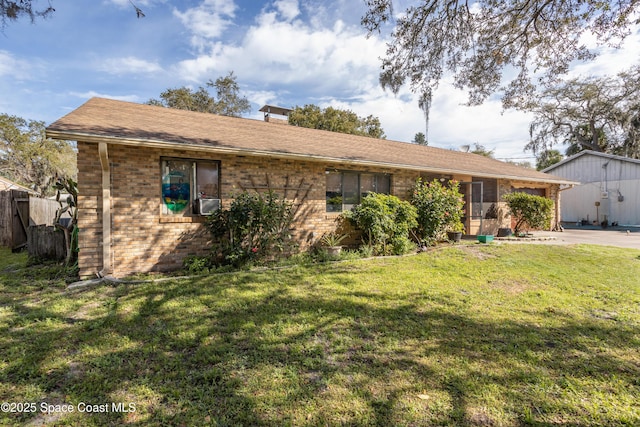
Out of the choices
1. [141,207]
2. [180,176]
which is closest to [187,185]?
[180,176]

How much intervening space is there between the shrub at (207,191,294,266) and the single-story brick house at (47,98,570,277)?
48 centimetres

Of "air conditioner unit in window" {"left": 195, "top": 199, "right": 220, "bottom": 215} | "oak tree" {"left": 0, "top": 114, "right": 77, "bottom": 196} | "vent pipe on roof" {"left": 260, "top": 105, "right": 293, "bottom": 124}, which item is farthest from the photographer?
"oak tree" {"left": 0, "top": 114, "right": 77, "bottom": 196}

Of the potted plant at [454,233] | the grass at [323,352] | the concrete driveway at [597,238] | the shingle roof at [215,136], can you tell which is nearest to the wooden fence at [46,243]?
the grass at [323,352]

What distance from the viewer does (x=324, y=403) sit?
237cm

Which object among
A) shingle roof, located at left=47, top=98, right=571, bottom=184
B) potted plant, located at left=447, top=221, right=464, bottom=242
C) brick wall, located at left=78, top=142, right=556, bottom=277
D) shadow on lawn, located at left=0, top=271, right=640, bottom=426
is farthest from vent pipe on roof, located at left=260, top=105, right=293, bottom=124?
shadow on lawn, located at left=0, top=271, right=640, bottom=426

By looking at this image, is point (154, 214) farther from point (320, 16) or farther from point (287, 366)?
point (320, 16)

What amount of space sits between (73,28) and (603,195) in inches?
1042

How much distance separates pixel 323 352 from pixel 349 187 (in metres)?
6.56

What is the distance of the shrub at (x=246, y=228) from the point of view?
6520 millimetres

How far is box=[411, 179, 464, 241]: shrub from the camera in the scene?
9.26m

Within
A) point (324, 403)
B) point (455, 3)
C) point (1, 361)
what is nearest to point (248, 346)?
point (324, 403)

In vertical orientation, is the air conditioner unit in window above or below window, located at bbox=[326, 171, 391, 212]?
below

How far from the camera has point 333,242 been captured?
819 cm

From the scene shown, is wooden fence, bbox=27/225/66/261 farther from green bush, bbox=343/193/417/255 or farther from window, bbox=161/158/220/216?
green bush, bbox=343/193/417/255
